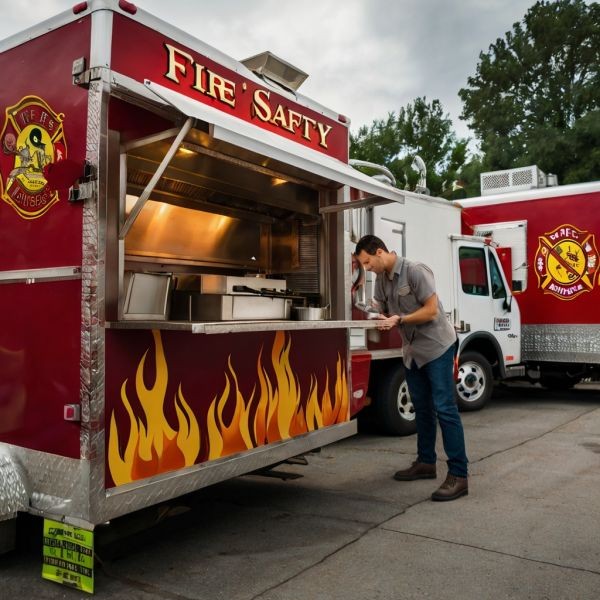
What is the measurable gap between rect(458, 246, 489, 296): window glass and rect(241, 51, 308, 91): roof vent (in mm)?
3858

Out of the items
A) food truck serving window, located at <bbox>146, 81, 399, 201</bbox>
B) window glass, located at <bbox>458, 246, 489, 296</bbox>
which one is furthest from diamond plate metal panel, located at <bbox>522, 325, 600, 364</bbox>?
food truck serving window, located at <bbox>146, 81, 399, 201</bbox>

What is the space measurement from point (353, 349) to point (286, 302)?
158cm

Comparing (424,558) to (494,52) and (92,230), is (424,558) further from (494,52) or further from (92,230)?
(494,52)

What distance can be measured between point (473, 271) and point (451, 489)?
3938 mm

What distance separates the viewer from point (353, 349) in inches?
224

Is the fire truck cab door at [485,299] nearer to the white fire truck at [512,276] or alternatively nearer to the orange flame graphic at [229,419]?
the white fire truck at [512,276]

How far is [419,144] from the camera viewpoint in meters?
28.6

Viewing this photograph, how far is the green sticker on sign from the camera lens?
2.79m

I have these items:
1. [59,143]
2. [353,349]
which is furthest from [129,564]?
[353,349]

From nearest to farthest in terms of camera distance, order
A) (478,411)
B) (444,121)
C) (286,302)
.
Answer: (286,302) < (478,411) < (444,121)

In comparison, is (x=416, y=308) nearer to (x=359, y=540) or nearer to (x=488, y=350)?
(x=359, y=540)

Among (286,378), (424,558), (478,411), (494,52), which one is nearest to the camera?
(424,558)

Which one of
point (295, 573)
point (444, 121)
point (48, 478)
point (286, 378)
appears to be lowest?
point (295, 573)

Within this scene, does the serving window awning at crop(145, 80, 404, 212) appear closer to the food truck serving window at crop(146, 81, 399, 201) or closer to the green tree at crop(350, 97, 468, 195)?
the food truck serving window at crop(146, 81, 399, 201)
